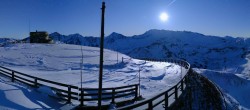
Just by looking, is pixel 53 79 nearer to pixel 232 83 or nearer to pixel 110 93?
pixel 110 93

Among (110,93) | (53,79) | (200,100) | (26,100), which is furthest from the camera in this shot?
(53,79)

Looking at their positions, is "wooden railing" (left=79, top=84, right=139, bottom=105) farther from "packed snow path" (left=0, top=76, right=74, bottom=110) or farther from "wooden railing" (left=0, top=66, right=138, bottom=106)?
"packed snow path" (left=0, top=76, right=74, bottom=110)

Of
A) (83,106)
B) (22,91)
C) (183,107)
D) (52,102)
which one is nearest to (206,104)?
(183,107)

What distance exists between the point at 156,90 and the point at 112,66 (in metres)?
19.4

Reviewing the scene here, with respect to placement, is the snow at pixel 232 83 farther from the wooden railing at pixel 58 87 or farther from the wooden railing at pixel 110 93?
the wooden railing at pixel 58 87

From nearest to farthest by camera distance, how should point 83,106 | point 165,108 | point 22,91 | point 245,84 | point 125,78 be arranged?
1. point 165,108
2. point 83,106
3. point 22,91
4. point 125,78
5. point 245,84

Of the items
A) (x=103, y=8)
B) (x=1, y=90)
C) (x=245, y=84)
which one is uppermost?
(x=103, y=8)

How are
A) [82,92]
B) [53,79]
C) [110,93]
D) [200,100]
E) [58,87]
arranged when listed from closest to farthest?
[82,92] < [110,93] < [200,100] < [58,87] < [53,79]

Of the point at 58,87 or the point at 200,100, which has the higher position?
the point at 58,87

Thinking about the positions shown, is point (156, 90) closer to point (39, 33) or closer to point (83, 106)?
point (83, 106)

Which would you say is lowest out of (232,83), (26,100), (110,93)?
(232,83)

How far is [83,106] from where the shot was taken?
57.3 feet

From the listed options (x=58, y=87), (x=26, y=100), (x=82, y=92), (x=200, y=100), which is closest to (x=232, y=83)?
(x=200, y=100)

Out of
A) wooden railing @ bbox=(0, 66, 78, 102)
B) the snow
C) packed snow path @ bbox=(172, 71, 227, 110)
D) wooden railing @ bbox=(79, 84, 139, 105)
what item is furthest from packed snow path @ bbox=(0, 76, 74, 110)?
the snow
